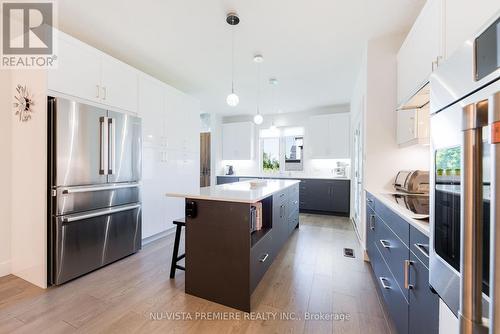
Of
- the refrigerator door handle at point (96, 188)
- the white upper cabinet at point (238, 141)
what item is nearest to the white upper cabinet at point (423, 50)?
the refrigerator door handle at point (96, 188)

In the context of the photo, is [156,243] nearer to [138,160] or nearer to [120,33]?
[138,160]

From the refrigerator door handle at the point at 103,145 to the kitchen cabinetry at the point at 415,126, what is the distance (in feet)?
10.2

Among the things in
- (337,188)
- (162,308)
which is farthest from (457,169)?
(337,188)

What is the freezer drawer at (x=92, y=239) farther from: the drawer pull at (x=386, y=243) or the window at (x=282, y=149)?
the window at (x=282, y=149)

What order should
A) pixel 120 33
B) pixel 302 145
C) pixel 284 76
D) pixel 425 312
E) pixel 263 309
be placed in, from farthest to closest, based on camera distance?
1. pixel 302 145
2. pixel 284 76
3. pixel 120 33
4. pixel 263 309
5. pixel 425 312

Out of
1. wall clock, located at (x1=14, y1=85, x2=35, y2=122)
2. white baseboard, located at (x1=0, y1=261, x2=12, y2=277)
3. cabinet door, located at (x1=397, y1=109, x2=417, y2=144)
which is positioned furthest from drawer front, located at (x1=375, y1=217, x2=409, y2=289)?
white baseboard, located at (x1=0, y1=261, x2=12, y2=277)

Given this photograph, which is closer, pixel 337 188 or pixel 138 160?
pixel 138 160

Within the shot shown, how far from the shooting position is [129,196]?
2.71 meters

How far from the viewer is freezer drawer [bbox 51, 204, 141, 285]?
2064 mm

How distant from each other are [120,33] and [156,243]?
2.75m

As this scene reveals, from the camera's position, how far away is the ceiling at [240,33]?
6.75ft

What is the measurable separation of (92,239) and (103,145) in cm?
100

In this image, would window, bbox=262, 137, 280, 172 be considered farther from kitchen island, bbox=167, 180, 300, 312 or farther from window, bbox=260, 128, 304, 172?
kitchen island, bbox=167, 180, 300, 312

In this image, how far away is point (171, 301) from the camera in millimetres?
1868
